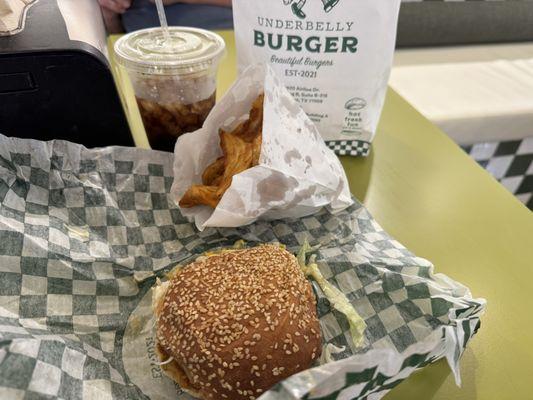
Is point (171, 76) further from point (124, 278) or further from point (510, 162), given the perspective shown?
point (510, 162)

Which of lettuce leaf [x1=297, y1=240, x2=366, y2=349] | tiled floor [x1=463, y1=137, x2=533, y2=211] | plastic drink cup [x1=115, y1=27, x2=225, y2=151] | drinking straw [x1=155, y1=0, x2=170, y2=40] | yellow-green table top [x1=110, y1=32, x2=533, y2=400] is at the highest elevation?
drinking straw [x1=155, y1=0, x2=170, y2=40]

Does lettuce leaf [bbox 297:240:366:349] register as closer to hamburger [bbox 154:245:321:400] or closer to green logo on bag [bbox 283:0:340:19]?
hamburger [bbox 154:245:321:400]

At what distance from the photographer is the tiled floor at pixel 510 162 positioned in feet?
6.48

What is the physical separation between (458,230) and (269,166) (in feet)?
1.88

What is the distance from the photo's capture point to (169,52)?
1111 millimetres

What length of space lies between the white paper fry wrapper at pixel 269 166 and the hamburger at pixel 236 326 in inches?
5.5

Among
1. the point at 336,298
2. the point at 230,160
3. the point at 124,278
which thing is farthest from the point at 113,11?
the point at 336,298

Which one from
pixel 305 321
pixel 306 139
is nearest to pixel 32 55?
pixel 306 139

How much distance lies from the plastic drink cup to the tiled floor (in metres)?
1.36

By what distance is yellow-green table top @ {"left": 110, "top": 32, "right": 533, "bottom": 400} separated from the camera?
81cm

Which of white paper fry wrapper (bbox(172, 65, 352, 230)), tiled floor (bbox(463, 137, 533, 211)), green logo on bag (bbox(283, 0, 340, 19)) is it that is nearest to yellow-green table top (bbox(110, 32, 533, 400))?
white paper fry wrapper (bbox(172, 65, 352, 230))

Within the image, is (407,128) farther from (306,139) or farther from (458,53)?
(458,53)

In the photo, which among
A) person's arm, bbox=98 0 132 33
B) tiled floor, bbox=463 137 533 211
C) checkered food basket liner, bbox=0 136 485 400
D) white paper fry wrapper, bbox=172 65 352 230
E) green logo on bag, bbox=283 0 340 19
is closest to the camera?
checkered food basket liner, bbox=0 136 485 400

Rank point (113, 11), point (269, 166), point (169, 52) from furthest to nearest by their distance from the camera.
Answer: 1. point (113, 11)
2. point (169, 52)
3. point (269, 166)
